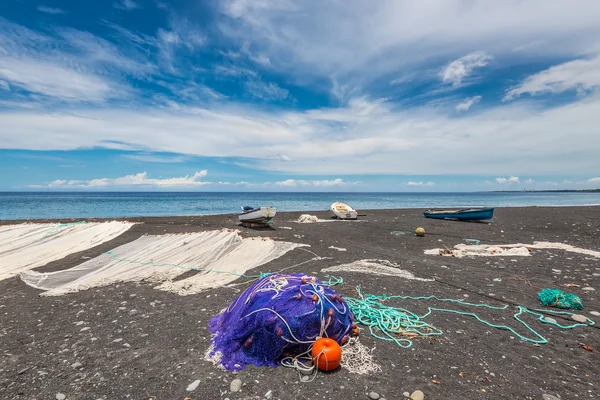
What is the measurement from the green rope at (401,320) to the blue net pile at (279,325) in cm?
68

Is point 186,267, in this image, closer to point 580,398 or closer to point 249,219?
point 580,398

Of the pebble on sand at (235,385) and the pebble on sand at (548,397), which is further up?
the pebble on sand at (235,385)

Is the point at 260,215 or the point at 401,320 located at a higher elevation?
the point at 260,215

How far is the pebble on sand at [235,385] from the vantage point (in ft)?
11.2

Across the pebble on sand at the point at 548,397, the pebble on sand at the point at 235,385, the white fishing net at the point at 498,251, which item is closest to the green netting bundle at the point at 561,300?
the pebble on sand at the point at 548,397

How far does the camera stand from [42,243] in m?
10.7

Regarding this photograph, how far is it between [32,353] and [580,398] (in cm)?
682

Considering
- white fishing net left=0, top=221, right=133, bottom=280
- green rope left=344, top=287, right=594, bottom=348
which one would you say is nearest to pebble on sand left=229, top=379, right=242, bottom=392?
green rope left=344, top=287, right=594, bottom=348

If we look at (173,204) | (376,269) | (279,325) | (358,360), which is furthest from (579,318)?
(173,204)

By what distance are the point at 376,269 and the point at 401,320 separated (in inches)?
121

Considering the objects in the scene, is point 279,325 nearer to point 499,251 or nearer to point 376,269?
point 376,269

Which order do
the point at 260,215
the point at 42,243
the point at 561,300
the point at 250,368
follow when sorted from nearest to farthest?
the point at 250,368
the point at 561,300
the point at 42,243
the point at 260,215

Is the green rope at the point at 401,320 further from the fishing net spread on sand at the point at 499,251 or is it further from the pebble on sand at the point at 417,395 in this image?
the fishing net spread on sand at the point at 499,251

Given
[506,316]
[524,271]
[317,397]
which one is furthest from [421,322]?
[524,271]
